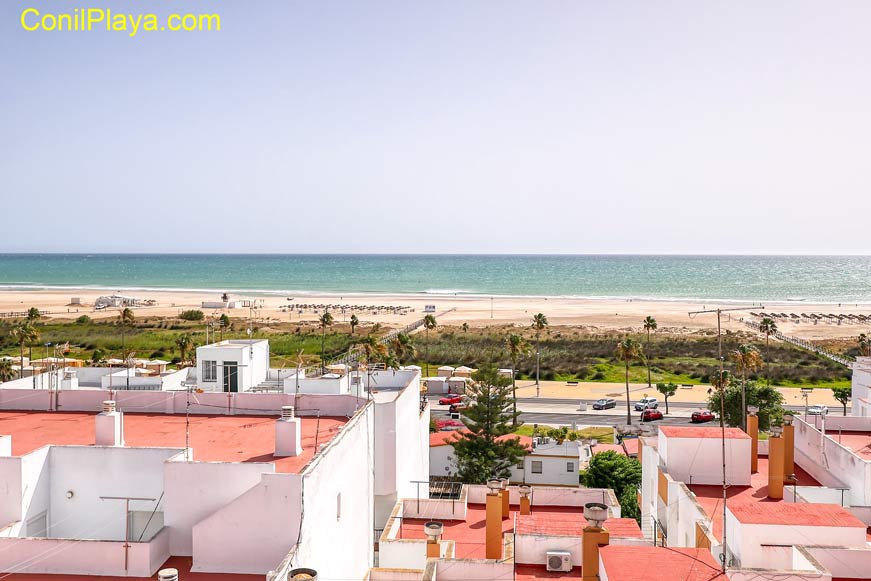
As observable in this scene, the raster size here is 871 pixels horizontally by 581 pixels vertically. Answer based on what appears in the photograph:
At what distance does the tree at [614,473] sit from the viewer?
1197 inches

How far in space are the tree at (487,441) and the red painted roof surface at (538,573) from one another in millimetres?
15450

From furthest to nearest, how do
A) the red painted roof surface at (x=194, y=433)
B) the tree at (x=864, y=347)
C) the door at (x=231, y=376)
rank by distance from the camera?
the tree at (x=864, y=347)
the door at (x=231, y=376)
the red painted roof surface at (x=194, y=433)

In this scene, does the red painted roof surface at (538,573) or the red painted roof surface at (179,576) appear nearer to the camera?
the red painted roof surface at (179,576)

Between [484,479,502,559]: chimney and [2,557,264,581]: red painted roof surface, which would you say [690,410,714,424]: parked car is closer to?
[484,479,502,559]: chimney

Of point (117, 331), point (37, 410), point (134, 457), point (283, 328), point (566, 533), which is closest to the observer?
point (134, 457)

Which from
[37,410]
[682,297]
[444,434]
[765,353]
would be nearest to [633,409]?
[444,434]

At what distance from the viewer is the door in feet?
84.1

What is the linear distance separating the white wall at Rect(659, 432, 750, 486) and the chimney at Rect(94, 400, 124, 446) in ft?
47.3

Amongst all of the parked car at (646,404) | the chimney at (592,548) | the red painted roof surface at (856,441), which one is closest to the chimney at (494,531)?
the chimney at (592,548)

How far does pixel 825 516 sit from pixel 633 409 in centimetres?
3574

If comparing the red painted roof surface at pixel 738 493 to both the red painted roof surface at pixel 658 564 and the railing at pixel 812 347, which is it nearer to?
the red painted roof surface at pixel 658 564

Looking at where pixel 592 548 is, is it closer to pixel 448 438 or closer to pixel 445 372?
pixel 448 438

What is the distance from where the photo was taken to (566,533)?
58.5 ft

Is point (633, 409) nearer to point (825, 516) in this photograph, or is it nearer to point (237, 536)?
point (825, 516)
